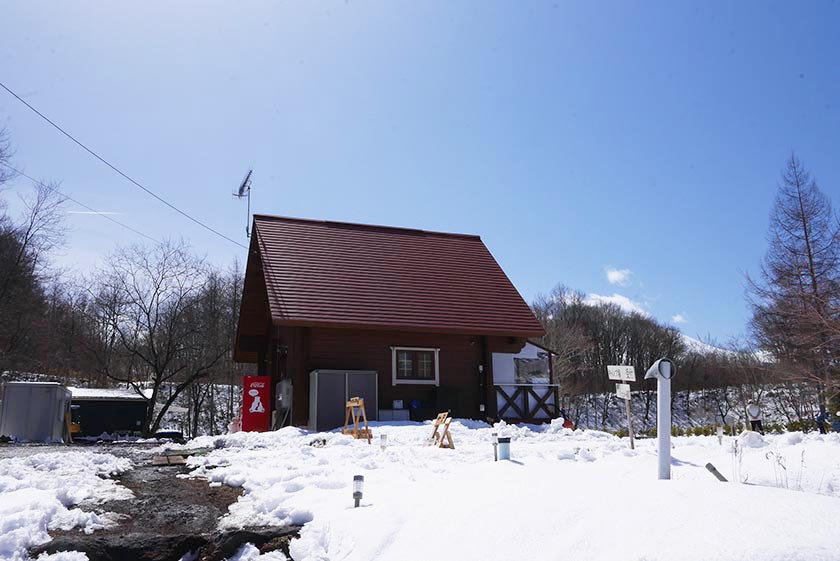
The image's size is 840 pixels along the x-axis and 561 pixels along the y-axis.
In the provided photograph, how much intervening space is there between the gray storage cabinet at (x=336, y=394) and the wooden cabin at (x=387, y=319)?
11cm

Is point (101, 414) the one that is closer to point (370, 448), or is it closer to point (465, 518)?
point (370, 448)

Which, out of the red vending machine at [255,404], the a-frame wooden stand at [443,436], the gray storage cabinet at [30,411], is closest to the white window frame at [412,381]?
the red vending machine at [255,404]

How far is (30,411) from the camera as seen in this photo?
1925 cm

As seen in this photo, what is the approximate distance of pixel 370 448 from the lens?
10.4 metres

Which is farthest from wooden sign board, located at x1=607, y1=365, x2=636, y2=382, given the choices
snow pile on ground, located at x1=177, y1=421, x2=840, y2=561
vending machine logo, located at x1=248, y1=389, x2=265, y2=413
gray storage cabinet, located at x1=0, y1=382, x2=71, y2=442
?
gray storage cabinet, located at x1=0, y1=382, x2=71, y2=442

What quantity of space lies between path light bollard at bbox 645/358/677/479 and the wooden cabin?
11.3 m

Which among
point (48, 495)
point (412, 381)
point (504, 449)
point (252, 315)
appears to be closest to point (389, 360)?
point (412, 381)

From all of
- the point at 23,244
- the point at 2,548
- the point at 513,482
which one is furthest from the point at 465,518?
the point at 23,244

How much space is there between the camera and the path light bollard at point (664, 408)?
6.13m

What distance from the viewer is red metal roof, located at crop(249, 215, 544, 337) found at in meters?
18.1

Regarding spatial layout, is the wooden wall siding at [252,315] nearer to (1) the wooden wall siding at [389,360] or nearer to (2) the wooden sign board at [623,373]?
(1) the wooden wall siding at [389,360]

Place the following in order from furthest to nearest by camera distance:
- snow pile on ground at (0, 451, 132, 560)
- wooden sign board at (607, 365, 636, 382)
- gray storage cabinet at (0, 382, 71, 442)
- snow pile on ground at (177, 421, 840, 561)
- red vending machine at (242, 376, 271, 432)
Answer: gray storage cabinet at (0, 382, 71, 442) < red vending machine at (242, 376, 271, 432) < wooden sign board at (607, 365, 636, 382) < snow pile on ground at (0, 451, 132, 560) < snow pile on ground at (177, 421, 840, 561)

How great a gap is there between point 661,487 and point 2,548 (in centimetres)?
524

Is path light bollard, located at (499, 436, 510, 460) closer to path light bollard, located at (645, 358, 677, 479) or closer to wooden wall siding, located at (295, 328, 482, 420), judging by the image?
path light bollard, located at (645, 358, 677, 479)
